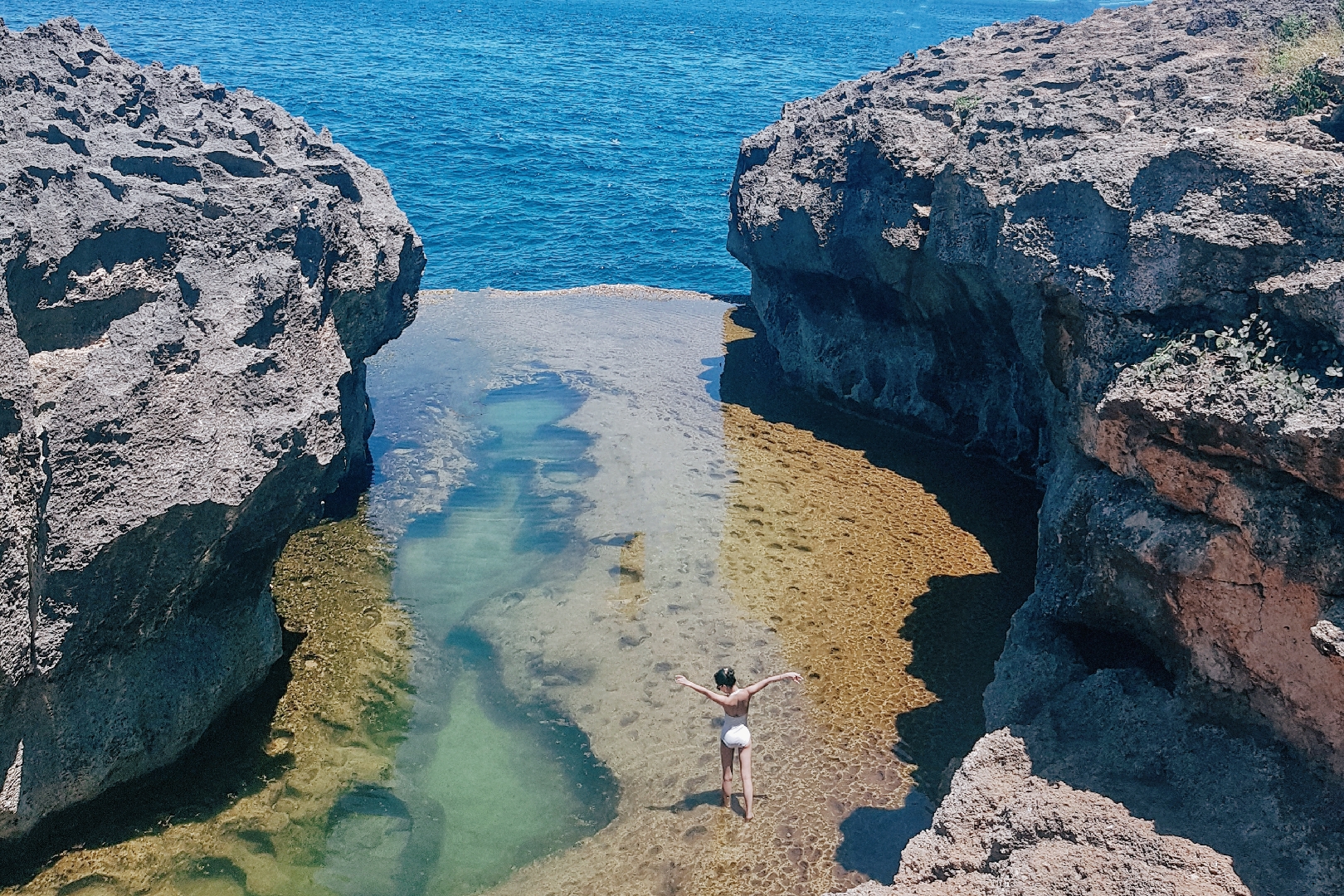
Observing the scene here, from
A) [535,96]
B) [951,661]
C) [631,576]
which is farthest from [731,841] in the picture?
[535,96]

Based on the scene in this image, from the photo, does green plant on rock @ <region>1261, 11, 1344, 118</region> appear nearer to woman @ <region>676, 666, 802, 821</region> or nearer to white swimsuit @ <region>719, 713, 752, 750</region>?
woman @ <region>676, 666, 802, 821</region>

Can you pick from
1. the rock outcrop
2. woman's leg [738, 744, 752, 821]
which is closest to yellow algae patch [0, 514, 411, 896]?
woman's leg [738, 744, 752, 821]

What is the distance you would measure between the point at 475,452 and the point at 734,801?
9.86 meters

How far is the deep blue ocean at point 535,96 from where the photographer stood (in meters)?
36.6

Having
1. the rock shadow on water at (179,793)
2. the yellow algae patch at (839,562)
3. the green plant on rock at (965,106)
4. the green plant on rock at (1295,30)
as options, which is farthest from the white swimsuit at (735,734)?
the green plant on rock at (1295,30)

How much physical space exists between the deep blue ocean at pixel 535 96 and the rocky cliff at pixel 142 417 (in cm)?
1782

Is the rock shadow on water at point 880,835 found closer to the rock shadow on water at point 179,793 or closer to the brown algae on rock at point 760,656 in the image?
the brown algae on rock at point 760,656

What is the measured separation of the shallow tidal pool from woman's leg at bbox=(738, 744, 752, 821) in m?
0.17

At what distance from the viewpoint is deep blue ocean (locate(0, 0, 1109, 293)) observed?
120 feet

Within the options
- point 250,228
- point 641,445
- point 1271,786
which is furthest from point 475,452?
point 1271,786

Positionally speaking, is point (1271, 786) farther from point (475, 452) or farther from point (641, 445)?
point (475, 452)

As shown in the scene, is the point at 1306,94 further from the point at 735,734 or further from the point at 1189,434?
the point at 735,734

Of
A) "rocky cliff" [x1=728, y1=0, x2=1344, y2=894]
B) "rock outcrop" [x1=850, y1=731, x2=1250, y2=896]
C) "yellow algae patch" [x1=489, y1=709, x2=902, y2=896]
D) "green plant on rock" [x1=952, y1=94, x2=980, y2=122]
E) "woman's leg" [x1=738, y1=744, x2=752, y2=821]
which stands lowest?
"yellow algae patch" [x1=489, y1=709, x2=902, y2=896]

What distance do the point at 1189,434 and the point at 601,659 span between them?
721 cm
